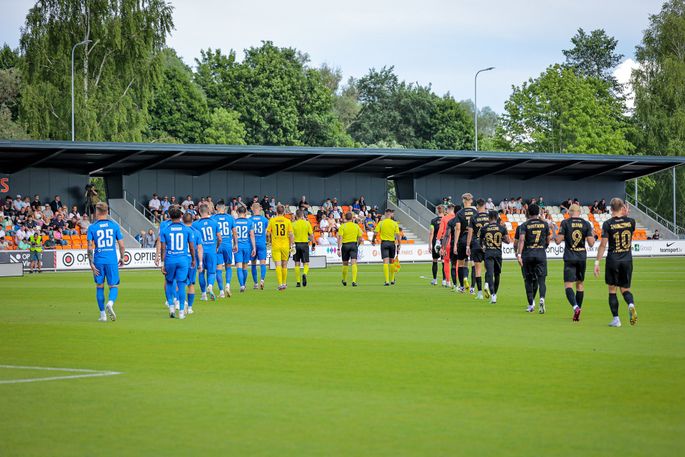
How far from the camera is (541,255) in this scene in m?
19.4

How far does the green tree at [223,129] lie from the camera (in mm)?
79562

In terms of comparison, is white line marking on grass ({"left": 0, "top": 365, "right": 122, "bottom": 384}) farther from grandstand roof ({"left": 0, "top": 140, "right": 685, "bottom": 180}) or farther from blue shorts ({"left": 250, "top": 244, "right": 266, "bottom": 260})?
grandstand roof ({"left": 0, "top": 140, "right": 685, "bottom": 180})

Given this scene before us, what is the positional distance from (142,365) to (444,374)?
144 inches

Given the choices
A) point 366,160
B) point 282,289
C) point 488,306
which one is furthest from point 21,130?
point 488,306

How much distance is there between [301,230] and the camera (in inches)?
1125

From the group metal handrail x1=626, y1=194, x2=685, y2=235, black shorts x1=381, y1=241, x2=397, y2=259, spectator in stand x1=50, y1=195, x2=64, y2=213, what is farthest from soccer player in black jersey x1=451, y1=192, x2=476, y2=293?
metal handrail x1=626, y1=194, x2=685, y2=235

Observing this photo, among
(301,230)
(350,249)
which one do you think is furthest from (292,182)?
(301,230)

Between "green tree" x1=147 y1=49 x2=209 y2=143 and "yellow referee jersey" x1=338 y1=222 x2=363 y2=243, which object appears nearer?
"yellow referee jersey" x1=338 y1=222 x2=363 y2=243

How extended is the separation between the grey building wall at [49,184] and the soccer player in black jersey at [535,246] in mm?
35794

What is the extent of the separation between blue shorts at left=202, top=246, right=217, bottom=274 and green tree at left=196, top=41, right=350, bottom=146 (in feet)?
204

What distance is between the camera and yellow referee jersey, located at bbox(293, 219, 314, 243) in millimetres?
28516

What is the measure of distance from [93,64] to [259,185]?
1299 centimetres

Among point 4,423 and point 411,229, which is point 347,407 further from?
point 411,229

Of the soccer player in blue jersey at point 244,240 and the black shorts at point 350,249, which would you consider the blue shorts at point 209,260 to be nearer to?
the soccer player in blue jersey at point 244,240
